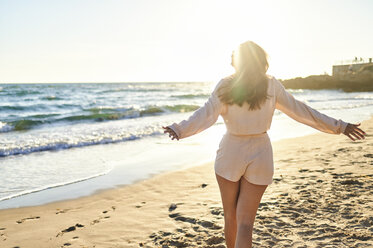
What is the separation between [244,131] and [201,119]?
0.33 metres

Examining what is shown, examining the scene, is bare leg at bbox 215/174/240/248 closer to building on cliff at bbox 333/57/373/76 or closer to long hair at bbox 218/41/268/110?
long hair at bbox 218/41/268/110

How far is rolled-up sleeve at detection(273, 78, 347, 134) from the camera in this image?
247cm

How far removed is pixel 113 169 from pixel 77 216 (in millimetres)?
2805

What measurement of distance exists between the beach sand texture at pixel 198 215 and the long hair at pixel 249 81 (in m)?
1.90

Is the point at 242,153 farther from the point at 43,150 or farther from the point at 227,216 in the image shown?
the point at 43,150

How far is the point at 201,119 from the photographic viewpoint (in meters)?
2.45

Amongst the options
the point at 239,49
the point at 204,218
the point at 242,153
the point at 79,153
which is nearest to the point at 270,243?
the point at 204,218

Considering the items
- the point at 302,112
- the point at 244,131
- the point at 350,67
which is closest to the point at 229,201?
the point at 244,131

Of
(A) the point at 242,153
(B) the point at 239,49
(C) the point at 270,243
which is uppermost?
(B) the point at 239,49

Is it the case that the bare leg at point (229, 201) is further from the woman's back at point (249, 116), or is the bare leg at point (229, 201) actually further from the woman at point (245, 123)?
the woman's back at point (249, 116)

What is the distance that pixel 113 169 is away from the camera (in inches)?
291

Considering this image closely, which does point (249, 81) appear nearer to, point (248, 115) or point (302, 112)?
point (248, 115)

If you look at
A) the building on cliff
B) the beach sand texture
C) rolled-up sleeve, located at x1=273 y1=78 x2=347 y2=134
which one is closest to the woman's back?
rolled-up sleeve, located at x1=273 y1=78 x2=347 y2=134

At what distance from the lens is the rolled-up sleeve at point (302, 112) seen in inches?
97.1
